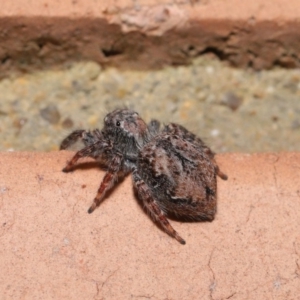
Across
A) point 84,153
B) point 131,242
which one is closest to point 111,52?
point 84,153

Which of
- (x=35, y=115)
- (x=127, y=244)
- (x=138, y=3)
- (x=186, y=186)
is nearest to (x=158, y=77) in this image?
(x=138, y=3)

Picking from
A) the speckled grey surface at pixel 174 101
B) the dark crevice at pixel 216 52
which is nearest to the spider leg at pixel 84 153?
the speckled grey surface at pixel 174 101

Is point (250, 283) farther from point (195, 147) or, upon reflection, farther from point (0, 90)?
point (0, 90)

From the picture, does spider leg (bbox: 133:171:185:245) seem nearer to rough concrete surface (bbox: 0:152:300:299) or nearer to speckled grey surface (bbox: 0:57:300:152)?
rough concrete surface (bbox: 0:152:300:299)

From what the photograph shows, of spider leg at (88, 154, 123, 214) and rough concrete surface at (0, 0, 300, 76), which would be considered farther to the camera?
rough concrete surface at (0, 0, 300, 76)

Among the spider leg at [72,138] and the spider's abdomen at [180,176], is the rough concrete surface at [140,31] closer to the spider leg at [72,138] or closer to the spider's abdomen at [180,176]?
the spider leg at [72,138]

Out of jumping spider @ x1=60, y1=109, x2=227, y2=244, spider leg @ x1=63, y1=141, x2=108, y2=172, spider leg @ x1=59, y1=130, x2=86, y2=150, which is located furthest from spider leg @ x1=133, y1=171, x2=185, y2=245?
spider leg @ x1=59, y1=130, x2=86, y2=150
